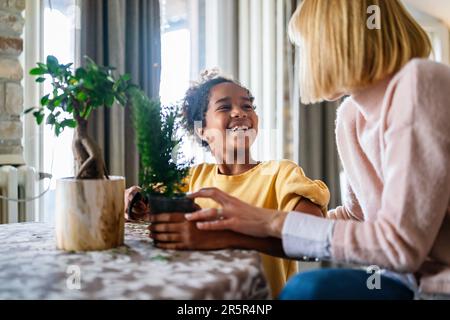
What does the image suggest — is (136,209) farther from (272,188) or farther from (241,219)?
(241,219)

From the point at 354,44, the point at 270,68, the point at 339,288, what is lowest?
the point at 339,288

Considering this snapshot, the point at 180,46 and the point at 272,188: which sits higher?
the point at 180,46

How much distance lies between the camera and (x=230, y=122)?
153cm

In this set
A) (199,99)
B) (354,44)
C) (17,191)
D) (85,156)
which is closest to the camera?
(354,44)

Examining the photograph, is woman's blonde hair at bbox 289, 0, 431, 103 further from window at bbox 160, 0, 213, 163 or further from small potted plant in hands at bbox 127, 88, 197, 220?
window at bbox 160, 0, 213, 163

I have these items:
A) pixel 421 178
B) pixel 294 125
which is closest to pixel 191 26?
pixel 294 125

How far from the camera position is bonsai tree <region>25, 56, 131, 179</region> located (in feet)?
3.08

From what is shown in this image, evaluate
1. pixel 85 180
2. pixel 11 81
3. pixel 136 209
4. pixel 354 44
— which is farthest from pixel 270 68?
pixel 85 180

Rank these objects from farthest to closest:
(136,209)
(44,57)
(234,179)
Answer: (44,57) → (234,179) → (136,209)

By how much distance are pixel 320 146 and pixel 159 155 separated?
246 centimetres

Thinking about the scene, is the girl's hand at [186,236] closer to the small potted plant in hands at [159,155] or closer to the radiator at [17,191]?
the small potted plant in hands at [159,155]

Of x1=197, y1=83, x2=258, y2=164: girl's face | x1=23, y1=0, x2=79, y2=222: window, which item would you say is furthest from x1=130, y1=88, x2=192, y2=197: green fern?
x1=23, y1=0, x2=79, y2=222: window

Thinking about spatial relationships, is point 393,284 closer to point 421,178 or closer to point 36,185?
point 421,178
